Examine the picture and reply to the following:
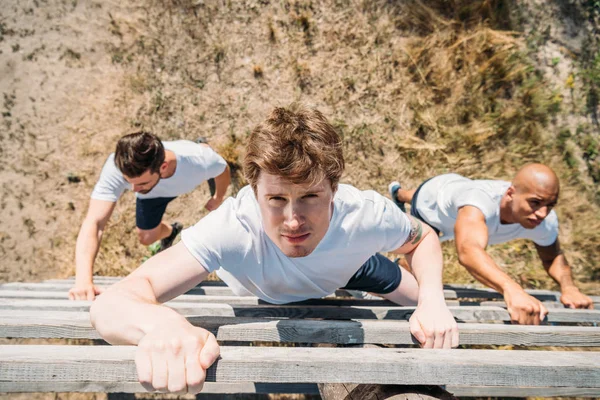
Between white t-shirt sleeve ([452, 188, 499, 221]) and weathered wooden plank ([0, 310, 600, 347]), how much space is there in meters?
1.25

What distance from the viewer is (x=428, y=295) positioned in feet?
5.40

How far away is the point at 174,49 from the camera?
462 centimetres

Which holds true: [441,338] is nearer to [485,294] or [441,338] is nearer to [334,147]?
[334,147]

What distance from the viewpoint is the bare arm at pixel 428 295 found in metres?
1.47

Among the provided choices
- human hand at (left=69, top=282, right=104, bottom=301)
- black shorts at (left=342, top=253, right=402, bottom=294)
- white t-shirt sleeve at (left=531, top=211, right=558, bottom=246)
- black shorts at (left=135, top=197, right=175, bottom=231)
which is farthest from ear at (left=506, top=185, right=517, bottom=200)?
human hand at (left=69, top=282, right=104, bottom=301)

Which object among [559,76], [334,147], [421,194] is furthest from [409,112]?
[334,147]

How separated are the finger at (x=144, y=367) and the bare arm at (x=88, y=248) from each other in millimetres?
1649

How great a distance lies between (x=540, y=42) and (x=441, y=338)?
474 centimetres

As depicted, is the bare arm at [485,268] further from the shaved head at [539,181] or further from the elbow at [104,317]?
Answer: the elbow at [104,317]

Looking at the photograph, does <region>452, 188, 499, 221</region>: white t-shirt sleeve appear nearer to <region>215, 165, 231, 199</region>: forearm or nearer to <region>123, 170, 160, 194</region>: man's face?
<region>215, 165, 231, 199</region>: forearm

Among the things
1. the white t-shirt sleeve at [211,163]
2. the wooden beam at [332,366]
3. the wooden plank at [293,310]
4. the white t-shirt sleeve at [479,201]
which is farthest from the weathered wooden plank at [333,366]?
the white t-shirt sleeve at [211,163]

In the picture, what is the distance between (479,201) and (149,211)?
2.76 metres

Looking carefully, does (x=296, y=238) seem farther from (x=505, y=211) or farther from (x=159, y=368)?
(x=505, y=211)

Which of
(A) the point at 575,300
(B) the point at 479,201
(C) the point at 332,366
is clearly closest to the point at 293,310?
(C) the point at 332,366
